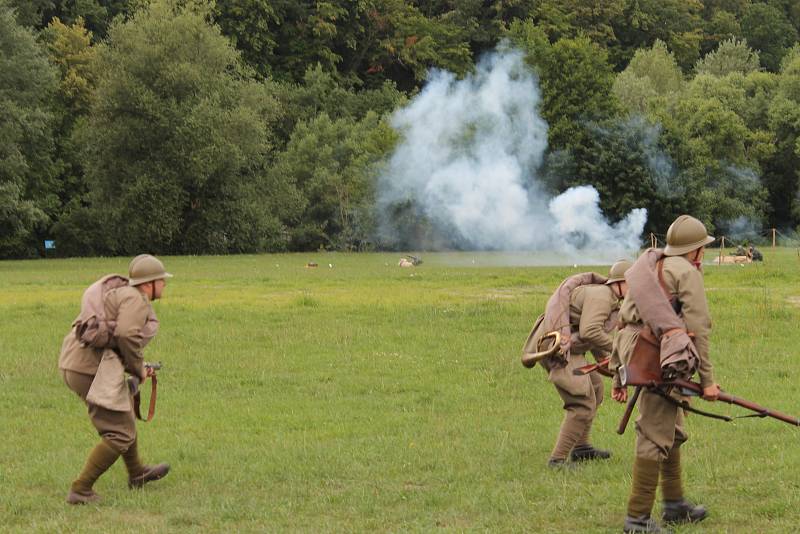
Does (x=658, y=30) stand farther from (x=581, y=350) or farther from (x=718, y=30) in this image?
(x=581, y=350)

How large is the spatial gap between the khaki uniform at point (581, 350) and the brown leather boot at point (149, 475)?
13.0 feet

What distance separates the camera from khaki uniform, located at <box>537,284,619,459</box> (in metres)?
11.6

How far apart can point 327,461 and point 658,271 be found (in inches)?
176

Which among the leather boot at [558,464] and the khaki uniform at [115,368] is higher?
the khaki uniform at [115,368]

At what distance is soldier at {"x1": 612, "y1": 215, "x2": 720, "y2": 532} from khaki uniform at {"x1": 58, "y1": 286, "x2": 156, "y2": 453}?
14.5 feet

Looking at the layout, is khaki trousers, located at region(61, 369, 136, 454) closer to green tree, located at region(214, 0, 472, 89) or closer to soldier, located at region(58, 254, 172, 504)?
soldier, located at region(58, 254, 172, 504)

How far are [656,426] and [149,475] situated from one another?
16.4ft

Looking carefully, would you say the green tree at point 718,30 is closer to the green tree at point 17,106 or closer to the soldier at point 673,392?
the green tree at point 17,106

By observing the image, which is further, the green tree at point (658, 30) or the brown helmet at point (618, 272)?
the green tree at point (658, 30)

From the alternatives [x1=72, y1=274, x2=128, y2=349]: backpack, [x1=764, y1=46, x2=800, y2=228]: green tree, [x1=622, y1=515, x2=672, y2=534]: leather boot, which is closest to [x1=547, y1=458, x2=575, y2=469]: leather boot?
[x1=622, y1=515, x2=672, y2=534]: leather boot

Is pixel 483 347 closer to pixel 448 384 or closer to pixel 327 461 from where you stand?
pixel 448 384

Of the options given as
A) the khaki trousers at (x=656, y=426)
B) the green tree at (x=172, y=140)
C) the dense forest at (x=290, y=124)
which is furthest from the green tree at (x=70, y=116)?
the khaki trousers at (x=656, y=426)

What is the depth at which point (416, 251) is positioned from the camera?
214ft

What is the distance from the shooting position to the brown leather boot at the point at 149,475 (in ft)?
36.3
